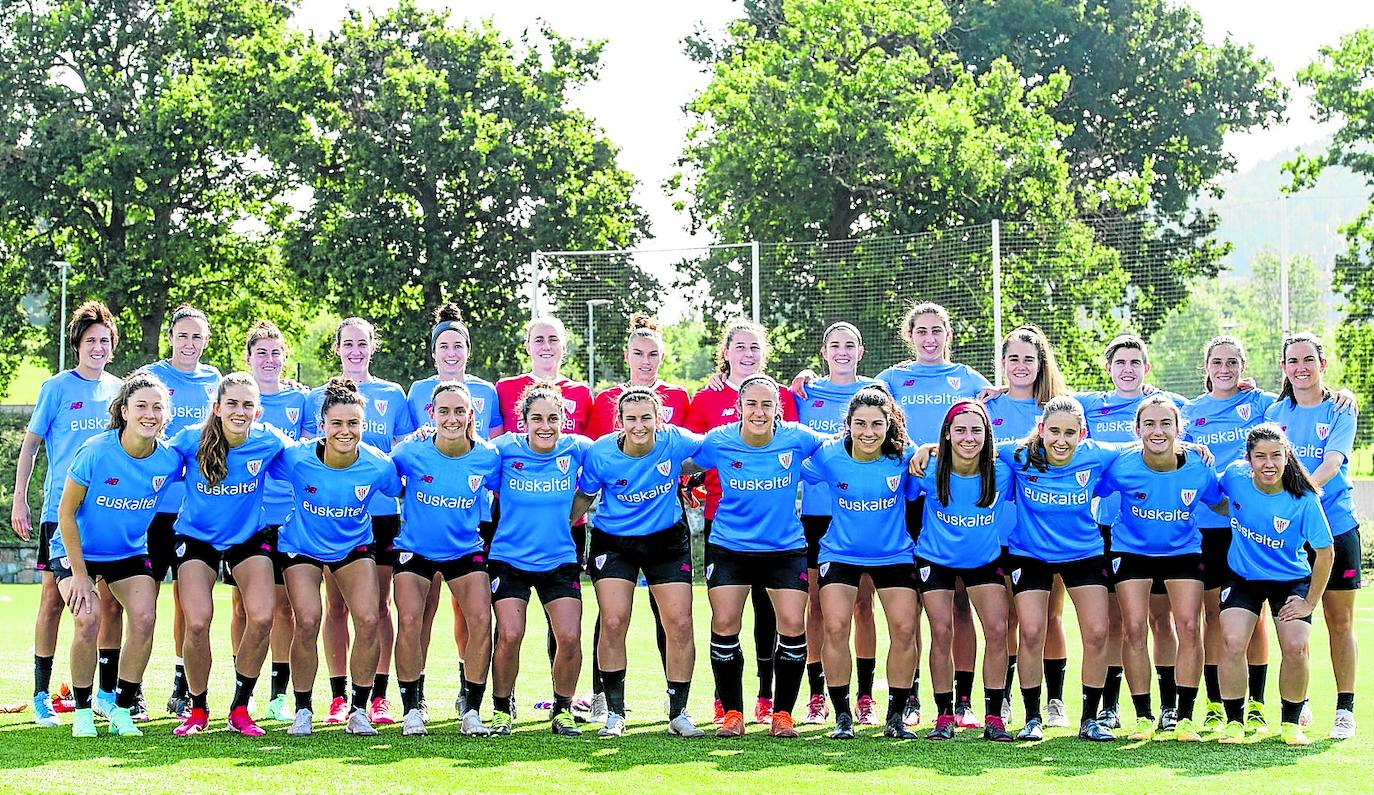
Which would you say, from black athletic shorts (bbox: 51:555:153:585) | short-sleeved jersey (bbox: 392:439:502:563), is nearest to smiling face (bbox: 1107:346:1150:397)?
short-sleeved jersey (bbox: 392:439:502:563)

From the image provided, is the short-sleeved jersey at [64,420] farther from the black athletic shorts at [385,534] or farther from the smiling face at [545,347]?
the smiling face at [545,347]

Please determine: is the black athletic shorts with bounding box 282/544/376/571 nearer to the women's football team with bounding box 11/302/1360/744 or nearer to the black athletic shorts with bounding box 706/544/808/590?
the women's football team with bounding box 11/302/1360/744

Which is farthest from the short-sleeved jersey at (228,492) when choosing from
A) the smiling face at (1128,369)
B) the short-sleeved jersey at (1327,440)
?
the short-sleeved jersey at (1327,440)

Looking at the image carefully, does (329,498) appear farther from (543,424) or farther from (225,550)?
(543,424)

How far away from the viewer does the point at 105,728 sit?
7.32 meters

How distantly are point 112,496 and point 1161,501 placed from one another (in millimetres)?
4803

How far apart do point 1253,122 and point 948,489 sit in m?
33.8

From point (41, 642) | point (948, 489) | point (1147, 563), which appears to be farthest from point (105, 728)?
point (1147, 563)

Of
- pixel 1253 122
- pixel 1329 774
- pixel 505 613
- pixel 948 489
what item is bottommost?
pixel 1329 774

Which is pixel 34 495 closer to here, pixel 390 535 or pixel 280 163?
pixel 280 163

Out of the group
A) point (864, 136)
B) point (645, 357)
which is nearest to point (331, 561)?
point (645, 357)

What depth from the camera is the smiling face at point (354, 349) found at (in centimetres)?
812

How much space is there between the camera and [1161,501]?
7266 mm

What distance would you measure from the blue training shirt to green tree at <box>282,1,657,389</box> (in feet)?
77.7
